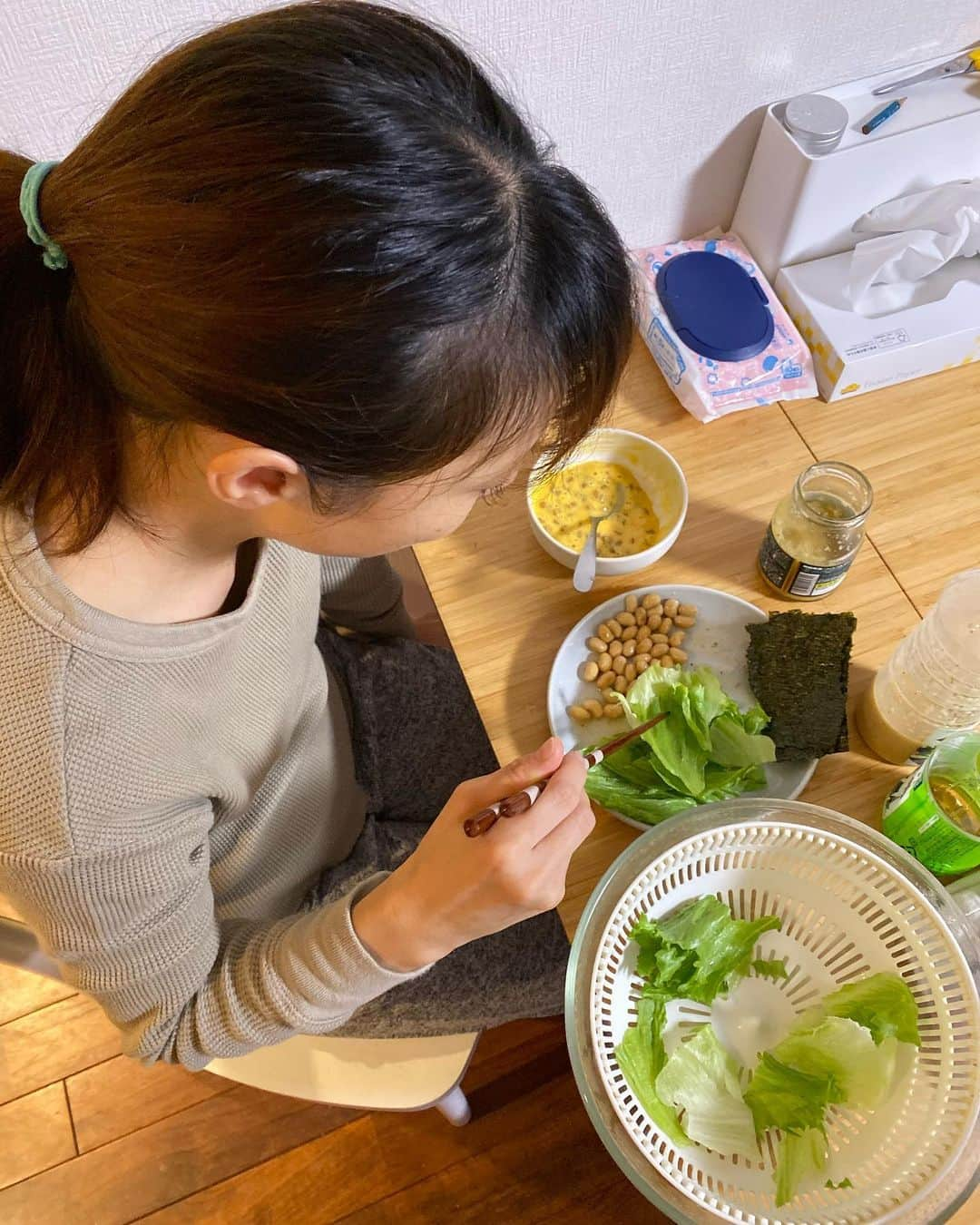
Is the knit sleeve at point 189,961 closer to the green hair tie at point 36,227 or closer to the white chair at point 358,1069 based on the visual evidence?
the white chair at point 358,1069

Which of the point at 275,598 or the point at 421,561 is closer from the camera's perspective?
the point at 275,598

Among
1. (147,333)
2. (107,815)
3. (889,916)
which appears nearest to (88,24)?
(147,333)

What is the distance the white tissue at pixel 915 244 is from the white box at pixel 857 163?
0.09 ft

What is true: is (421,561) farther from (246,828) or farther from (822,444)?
(822,444)

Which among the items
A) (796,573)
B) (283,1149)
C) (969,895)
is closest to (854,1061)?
(969,895)

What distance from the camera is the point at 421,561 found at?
0.91 m

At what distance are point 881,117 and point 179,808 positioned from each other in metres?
0.94

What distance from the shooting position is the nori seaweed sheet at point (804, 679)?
29.9 inches

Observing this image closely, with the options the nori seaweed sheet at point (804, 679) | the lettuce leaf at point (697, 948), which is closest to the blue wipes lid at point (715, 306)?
the nori seaweed sheet at point (804, 679)

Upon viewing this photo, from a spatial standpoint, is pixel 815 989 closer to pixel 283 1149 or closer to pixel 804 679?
pixel 804 679

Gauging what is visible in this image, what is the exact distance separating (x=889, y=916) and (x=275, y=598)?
20.2 inches

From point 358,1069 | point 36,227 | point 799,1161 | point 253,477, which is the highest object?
point 36,227

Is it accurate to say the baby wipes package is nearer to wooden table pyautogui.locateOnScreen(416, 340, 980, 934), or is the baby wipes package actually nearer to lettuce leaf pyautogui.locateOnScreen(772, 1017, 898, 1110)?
wooden table pyautogui.locateOnScreen(416, 340, 980, 934)

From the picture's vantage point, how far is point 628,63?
0.93 metres
